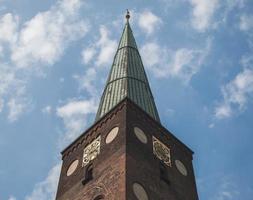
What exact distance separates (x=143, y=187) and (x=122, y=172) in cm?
126

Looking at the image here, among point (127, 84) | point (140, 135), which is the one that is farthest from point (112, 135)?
point (127, 84)

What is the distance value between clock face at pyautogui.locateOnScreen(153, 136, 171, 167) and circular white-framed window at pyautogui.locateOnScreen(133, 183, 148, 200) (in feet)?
12.2

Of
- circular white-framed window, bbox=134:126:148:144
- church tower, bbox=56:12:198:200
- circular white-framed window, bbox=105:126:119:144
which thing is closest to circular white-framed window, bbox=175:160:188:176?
church tower, bbox=56:12:198:200

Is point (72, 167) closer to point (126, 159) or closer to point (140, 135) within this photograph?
point (140, 135)

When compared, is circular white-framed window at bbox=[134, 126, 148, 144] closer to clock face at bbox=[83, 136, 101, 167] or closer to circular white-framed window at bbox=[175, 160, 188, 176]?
clock face at bbox=[83, 136, 101, 167]

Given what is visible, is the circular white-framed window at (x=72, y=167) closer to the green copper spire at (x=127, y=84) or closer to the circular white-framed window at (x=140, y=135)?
the green copper spire at (x=127, y=84)

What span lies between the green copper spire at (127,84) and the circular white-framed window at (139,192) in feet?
24.1

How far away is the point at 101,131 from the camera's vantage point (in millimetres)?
30766

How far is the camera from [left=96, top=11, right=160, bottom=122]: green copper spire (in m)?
34.4

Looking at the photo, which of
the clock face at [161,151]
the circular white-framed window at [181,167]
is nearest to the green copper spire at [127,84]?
the clock face at [161,151]

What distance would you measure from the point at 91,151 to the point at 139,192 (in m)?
5.34

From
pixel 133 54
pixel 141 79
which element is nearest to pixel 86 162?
pixel 141 79

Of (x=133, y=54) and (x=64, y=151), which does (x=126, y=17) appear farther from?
(x=64, y=151)

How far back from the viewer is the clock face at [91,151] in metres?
29.5
